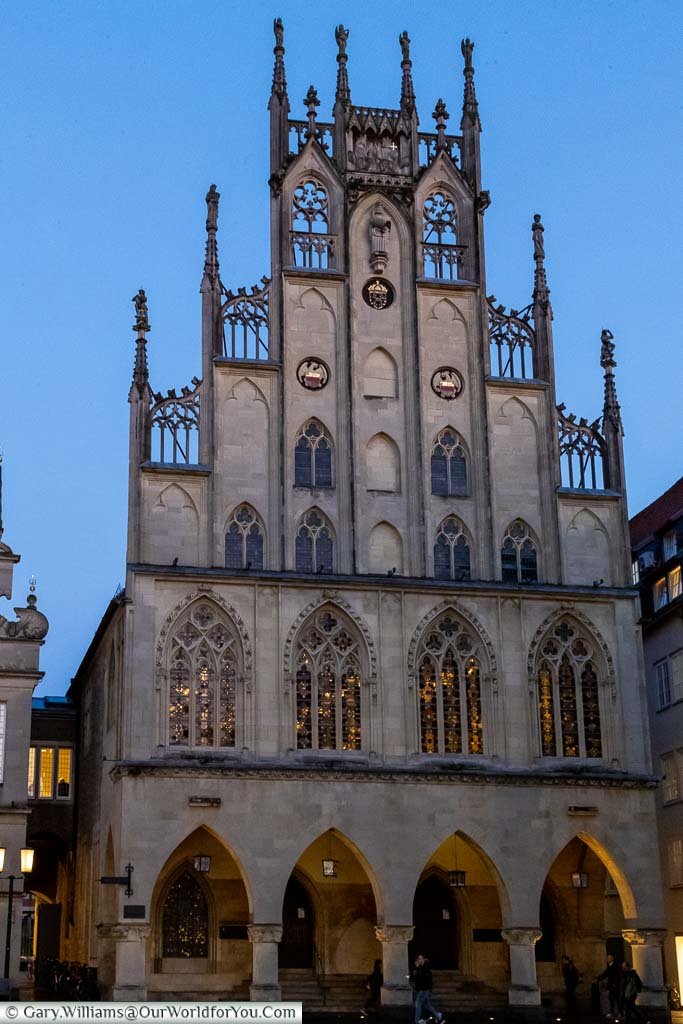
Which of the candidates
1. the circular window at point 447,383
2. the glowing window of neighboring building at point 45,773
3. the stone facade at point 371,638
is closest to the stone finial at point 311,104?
the stone facade at point 371,638

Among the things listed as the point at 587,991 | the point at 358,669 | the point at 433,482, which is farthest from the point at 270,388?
the point at 587,991

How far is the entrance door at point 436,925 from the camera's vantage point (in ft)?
146

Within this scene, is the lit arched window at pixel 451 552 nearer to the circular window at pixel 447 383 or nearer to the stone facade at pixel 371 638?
the stone facade at pixel 371 638

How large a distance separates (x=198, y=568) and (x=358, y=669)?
5.11 meters

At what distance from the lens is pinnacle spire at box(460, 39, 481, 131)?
47188 millimetres

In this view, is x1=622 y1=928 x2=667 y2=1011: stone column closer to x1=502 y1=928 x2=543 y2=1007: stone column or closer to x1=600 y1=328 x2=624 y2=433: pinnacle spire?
x1=502 y1=928 x2=543 y2=1007: stone column

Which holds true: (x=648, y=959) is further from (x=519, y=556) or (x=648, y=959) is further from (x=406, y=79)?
(x=406, y=79)

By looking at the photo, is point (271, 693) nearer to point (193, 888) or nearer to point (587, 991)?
point (193, 888)

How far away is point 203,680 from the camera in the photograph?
135ft

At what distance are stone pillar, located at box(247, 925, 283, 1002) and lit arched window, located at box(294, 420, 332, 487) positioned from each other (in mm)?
11834

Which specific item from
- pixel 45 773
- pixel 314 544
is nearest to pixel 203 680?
pixel 314 544

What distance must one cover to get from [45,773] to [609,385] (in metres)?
24.4

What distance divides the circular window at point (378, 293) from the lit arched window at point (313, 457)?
13.4 ft

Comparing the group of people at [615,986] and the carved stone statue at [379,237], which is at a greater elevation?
the carved stone statue at [379,237]
